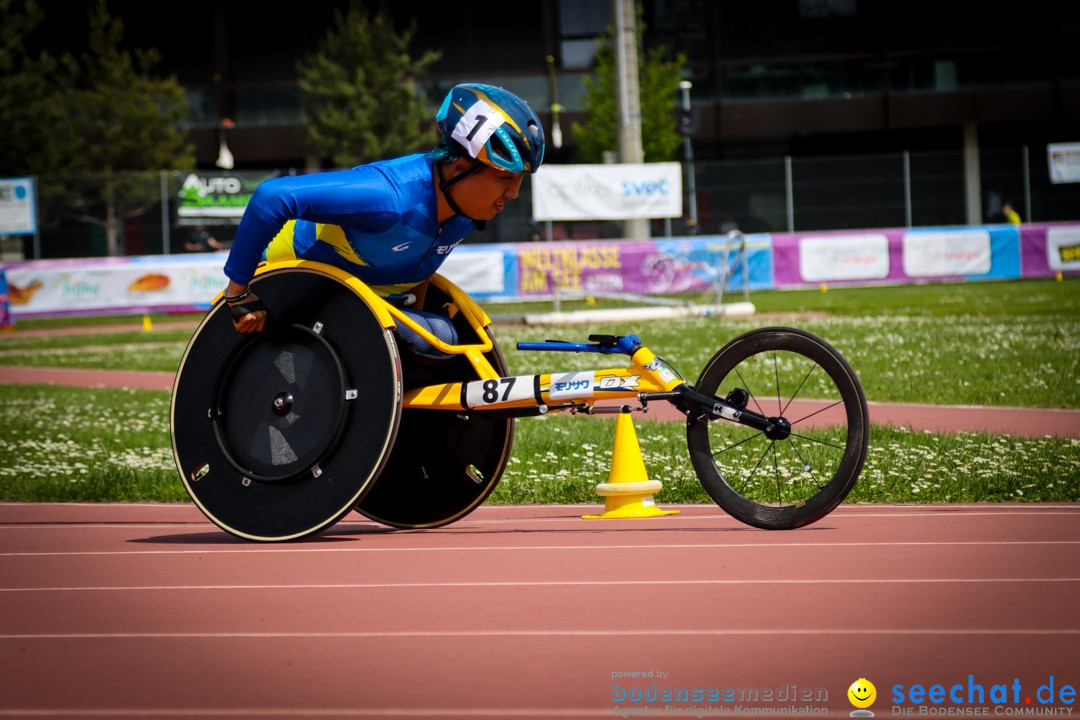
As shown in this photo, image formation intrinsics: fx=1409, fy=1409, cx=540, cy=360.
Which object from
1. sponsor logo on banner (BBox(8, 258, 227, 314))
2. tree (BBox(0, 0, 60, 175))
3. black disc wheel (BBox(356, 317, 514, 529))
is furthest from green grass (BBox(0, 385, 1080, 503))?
tree (BBox(0, 0, 60, 175))

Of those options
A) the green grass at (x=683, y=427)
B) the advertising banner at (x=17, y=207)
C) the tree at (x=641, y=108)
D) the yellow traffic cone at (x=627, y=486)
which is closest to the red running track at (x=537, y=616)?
the yellow traffic cone at (x=627, y=486)

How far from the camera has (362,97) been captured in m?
48.2

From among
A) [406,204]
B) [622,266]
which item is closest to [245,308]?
[406,204]

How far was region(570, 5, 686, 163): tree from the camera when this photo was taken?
44.1m

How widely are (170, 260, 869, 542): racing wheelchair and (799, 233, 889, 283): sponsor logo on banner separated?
28725 millimetres

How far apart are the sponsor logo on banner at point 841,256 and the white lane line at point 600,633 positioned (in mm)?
30768

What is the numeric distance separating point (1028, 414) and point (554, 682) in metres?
7.81

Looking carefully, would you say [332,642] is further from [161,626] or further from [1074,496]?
[1074,496]

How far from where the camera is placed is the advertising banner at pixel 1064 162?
37456 mm

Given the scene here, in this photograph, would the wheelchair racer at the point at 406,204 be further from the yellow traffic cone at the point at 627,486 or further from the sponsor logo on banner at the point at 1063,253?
the sponsor logo on banner at the point at 1063,253

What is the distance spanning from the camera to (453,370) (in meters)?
6.59

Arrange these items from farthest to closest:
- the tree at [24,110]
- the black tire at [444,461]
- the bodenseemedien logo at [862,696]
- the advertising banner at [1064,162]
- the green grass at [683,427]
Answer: the tree at [24,110], the advertising banner at [1064,162], the green grass at [683,427], the black tire at [444,461], the bodenseemedien logo at [862,696]

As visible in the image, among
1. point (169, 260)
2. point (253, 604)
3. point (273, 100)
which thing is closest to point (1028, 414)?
point (253, 604)

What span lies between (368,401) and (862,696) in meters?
2.89
